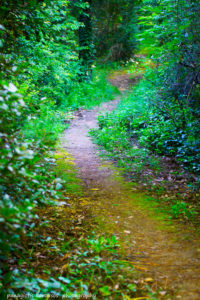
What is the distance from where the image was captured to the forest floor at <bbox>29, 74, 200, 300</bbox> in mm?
2234

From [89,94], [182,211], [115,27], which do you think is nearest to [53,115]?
[89,94]

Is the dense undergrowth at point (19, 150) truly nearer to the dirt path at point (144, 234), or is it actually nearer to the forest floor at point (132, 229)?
the forest floor at point (132, 229)

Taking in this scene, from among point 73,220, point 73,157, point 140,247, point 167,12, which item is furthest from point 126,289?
point 167,12

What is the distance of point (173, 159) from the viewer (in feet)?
17.7

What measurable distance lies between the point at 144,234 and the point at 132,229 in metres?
0.18

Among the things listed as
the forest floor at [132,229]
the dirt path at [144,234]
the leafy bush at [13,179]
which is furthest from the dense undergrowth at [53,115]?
the dirt path at [144,234]

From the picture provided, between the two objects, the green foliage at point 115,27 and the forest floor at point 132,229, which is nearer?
the forest floor at point 132,229

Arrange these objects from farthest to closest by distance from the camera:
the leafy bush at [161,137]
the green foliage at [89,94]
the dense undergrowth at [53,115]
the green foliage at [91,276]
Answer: the green foliage at [89,94] → the leafy bush at [161,137] → the green foliage at [91,276] → the dense undergrowth at [53,115]

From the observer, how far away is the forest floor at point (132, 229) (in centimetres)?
223

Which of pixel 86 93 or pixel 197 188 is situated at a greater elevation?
pixel 86 93

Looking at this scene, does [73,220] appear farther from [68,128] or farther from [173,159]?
[68,128]

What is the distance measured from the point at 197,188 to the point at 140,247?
1.99 metres

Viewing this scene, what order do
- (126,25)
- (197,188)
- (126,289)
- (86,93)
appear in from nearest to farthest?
1. (126,289)
2. (197,188)
3. (86,93)
4. (126,25)

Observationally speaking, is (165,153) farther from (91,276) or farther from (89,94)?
(89,94)
